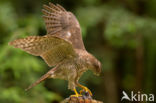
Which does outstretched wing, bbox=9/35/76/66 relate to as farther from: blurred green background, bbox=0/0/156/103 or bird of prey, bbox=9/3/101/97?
blurred green background, bbox=0/0/156/103

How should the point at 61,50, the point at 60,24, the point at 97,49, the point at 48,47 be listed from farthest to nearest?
the point at 97,49 < the point at 60,24 < the point at 61,50 < the point at 48,47

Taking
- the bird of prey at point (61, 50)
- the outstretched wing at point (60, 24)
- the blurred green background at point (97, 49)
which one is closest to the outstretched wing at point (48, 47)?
the bird of prey at point (61, 50)

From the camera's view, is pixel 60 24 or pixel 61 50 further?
pixel 60 24

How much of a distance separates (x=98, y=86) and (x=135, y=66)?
98 cm

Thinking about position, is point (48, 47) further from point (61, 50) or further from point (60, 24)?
point (60, 24)

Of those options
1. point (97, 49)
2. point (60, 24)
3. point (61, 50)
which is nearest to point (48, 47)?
point (61, 50)

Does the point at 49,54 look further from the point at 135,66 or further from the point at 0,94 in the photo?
the point at 135,66

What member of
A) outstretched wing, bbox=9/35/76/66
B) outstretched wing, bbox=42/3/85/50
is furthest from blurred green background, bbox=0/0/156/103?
outstretched wing, bbox=9/35/76/66

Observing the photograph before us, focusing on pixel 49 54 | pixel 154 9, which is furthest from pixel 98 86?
pixel 49 54

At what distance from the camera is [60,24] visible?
526 centimetres

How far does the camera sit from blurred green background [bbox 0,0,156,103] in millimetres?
6445

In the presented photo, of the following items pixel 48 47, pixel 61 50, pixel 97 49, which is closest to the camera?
pixel 48 47

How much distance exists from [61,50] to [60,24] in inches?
35.8

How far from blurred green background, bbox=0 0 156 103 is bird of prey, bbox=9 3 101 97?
4.13 ft
